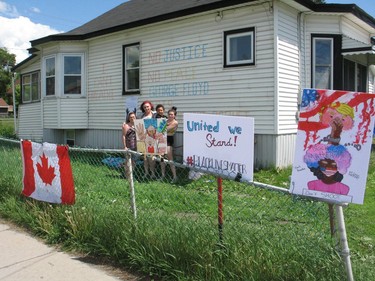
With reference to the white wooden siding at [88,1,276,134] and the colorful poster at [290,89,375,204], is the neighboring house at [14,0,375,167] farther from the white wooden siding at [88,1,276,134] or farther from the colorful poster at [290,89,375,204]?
the colorful poster at [290,89,375,204]

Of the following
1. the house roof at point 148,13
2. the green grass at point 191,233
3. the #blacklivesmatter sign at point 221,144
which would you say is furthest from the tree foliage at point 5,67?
the #blacklivesmatter sign at point 221,144

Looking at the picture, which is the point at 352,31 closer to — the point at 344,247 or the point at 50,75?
the point at 50,75

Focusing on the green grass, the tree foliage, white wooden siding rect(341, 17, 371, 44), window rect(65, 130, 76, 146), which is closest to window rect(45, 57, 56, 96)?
window rect(65, 130, 76, 146)

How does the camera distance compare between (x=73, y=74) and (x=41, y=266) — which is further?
(x=73, y=74)

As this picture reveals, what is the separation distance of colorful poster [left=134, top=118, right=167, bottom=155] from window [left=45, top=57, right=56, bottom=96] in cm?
934

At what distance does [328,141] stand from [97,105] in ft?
39.8

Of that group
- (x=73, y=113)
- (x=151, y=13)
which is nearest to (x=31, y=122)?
(x=73, y=113)

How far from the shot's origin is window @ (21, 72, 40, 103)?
18125mm

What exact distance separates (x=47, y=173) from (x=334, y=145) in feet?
12.9

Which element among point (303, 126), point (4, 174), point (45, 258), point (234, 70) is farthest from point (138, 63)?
point (303, 126)

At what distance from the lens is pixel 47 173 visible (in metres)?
5.52

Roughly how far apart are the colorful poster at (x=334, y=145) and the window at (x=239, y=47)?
7.19 metres

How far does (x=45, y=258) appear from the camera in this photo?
445 cm

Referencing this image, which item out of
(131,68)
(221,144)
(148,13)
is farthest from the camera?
(131,68)
